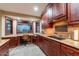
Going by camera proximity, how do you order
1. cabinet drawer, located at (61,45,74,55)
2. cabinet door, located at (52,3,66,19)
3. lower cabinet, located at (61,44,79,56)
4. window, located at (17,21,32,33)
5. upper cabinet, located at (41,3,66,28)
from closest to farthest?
1. lower cabinet, located at (61,44,79,56)
2. cabinet drawer, located at (61,45,74,55)
3. cabinet door, located at (52,3,66,19)
4. upper cabinet, located at (41,3,66,28)
5. window, located at (17,21,32,33)

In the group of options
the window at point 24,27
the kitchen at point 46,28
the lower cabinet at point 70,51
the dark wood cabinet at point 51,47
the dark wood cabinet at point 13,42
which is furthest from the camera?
the window at point 24,27

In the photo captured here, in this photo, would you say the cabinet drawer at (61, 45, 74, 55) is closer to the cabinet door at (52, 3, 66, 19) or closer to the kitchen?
the kitchen

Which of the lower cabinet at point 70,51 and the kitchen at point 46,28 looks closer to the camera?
the lower cabinet at point 70,51

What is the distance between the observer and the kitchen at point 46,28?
208 centimetres

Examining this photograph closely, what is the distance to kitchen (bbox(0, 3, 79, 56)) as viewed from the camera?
2.08 metres

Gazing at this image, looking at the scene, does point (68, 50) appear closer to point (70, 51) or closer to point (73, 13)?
point (70, 51)

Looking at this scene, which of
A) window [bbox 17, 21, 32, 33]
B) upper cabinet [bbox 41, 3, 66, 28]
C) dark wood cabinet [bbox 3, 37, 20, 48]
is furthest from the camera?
window [bbox 17, 21, 32, 33]

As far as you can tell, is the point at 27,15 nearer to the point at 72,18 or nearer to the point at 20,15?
the point at 20,15

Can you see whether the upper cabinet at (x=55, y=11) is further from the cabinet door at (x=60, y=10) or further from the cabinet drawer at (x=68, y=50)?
the cabinet drawer at (x=68, y=50)

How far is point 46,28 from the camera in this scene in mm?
5047

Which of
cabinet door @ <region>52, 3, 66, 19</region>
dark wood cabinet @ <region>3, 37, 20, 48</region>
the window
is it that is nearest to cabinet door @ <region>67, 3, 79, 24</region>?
Result: cabinet door @ <region>52, 3, 66, 19</region>

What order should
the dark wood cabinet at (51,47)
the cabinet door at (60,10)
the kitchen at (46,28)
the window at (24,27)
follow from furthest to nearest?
the window at (24,27) < the cabinet door at (60,10) < the dark wood cabinet at (51,47) < the kitchen at (46,28)

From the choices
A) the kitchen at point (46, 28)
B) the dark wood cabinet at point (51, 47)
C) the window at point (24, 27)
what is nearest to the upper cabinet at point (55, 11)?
the kitchen at point (46, 28)

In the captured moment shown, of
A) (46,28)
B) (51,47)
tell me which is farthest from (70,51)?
(46,28)
